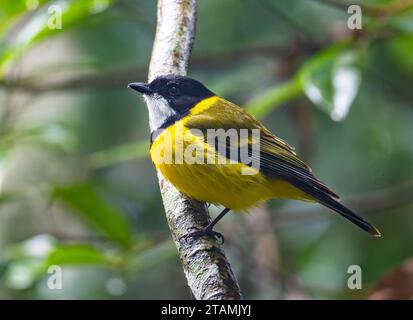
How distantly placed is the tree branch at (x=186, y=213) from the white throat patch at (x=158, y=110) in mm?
173

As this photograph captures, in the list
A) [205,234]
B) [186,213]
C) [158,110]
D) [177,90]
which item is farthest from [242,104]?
[205,234]

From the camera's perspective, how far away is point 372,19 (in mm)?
3400

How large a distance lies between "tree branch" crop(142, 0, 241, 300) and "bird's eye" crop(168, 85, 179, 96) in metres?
0.08

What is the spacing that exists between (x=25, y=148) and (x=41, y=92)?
51 cm

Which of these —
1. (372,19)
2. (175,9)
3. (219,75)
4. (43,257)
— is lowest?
(43,257)

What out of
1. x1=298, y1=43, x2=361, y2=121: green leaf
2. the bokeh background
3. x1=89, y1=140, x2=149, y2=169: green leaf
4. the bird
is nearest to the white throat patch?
the bird

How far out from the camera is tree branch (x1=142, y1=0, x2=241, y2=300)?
7.48 ft

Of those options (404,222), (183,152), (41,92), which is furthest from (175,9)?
(404,222)

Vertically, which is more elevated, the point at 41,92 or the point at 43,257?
the point at 41,92

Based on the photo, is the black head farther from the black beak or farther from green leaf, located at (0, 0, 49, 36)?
green leaf, located at (0, 0, 49, 36)

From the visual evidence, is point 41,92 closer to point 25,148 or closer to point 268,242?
point 25,148

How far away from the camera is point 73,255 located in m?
3.35

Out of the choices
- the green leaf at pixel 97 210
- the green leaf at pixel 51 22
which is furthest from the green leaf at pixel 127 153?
the green leaf at pixel 51 22
